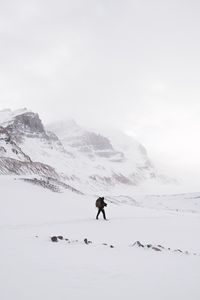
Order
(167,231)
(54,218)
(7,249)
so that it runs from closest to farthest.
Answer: (7,249) → (167,231) → (54,218)

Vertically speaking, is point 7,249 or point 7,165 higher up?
point 7,165

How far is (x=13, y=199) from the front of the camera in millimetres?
28703

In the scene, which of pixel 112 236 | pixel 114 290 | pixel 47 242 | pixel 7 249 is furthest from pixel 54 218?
pixel 114 290

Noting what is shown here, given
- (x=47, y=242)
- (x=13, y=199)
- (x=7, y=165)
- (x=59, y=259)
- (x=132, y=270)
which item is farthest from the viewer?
(x=7, y=165)

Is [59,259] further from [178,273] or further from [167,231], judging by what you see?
[167,231]

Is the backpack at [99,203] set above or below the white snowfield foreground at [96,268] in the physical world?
above

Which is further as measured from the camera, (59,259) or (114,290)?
(59,259)

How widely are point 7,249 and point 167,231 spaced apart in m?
13.0

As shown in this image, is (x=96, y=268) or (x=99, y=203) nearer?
(x=96, y=268)

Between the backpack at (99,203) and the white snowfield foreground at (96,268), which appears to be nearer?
the white snowfield foreground at (96,268)

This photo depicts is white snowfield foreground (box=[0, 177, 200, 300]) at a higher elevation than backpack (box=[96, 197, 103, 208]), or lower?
lower

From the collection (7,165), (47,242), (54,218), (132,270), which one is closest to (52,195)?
(54,218)

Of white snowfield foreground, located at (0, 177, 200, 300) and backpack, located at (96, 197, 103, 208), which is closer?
white snowfield foreground, located at (0, 177, 200, 300)

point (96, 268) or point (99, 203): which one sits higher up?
point (99, 203)
